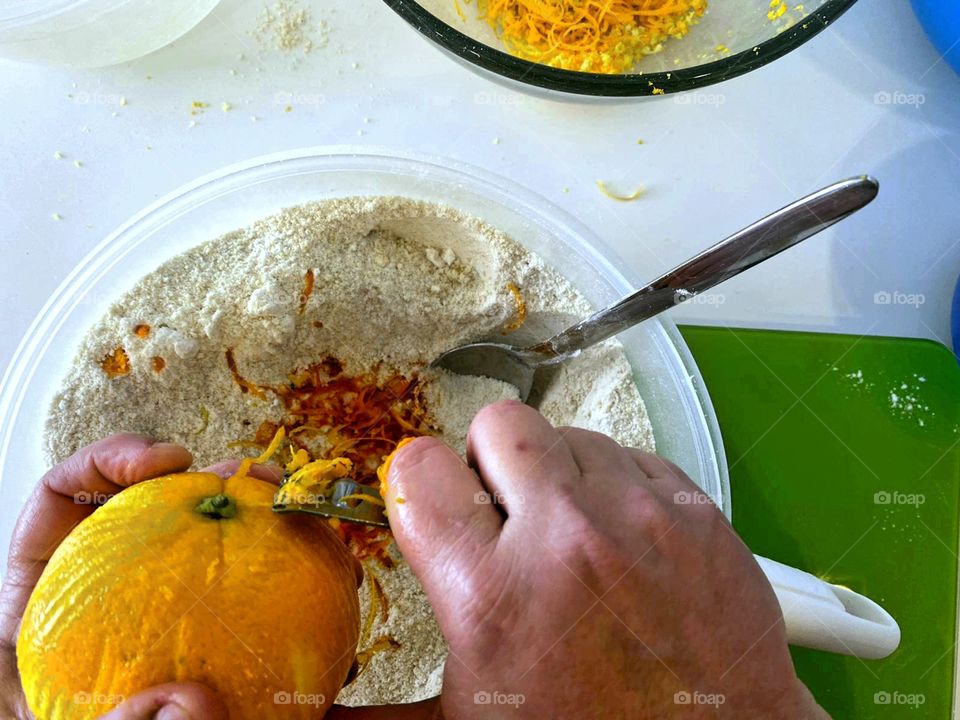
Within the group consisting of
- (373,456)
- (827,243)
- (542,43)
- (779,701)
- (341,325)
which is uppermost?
(542,43)

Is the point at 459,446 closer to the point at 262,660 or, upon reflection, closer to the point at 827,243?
the point at 262,660

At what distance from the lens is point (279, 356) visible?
32.6 inches

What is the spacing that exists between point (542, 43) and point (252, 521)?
691mm

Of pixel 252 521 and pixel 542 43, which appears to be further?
pixel 542 43

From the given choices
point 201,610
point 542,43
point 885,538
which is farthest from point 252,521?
point 885,538

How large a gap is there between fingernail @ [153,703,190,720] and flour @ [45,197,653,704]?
339mm

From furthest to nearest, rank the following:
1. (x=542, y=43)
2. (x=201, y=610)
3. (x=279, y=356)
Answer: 1. (x=542, y=43)
2. (x=279, y=356)
3. (x=201, y=610)
